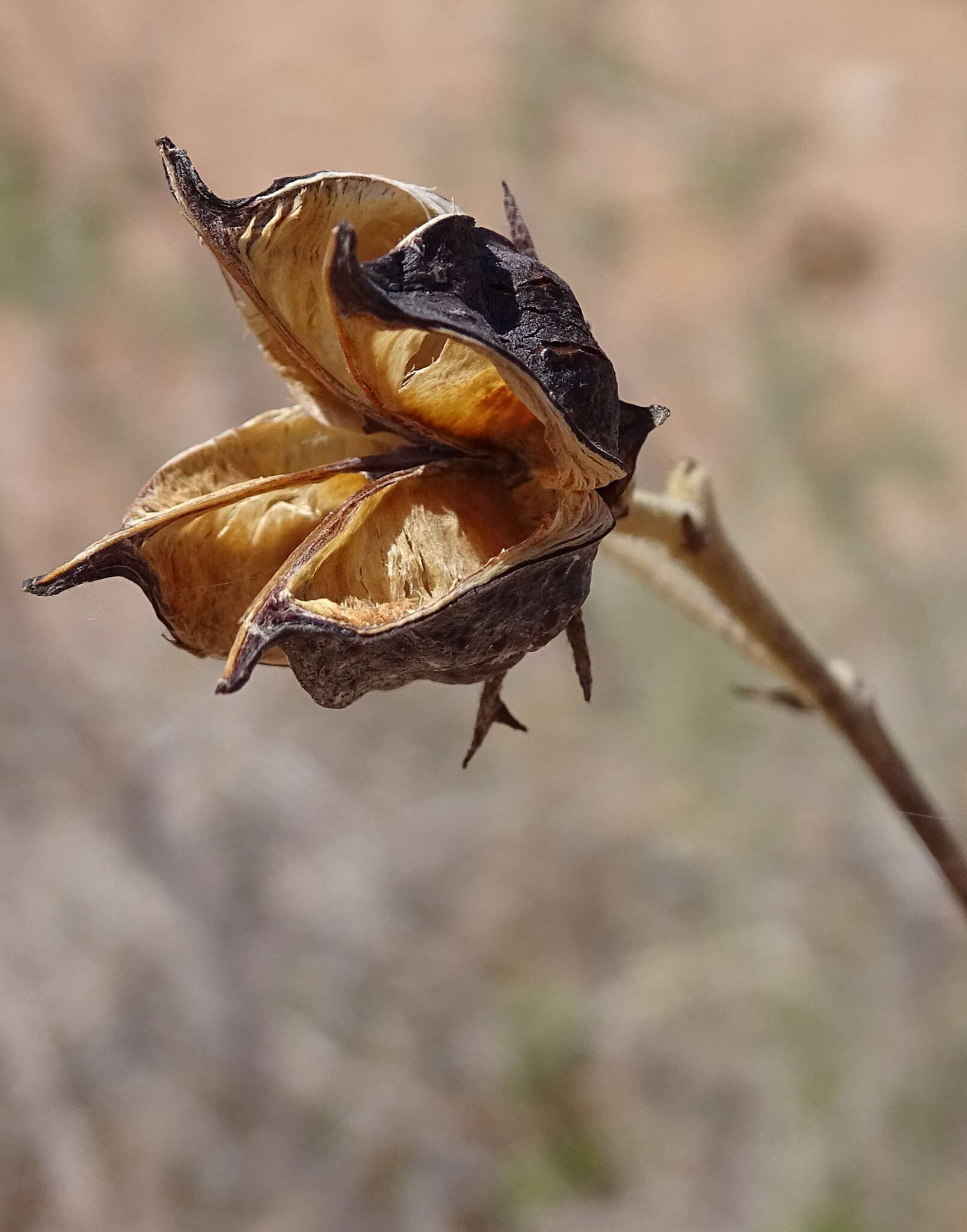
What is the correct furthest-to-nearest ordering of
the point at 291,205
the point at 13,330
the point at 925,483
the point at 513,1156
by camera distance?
the point at 13,330
the point at 925,483
the point at 513,1156
the point at 291,205

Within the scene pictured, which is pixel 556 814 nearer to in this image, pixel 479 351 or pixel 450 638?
pixel 450 638

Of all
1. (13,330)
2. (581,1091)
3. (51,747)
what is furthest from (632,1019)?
(13,330)

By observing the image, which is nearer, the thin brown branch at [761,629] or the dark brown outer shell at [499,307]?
the dark brown outer shell at [499,307]

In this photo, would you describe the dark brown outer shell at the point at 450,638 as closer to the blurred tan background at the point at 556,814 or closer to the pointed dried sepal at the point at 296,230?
the pointed dried sepal at the point at 296,230

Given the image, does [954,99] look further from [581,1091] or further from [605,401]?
[605,401]

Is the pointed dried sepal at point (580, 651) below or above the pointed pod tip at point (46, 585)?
below

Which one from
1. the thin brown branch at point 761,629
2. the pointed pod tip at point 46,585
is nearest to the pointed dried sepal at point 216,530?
the pointed pod tip at point 46,585
